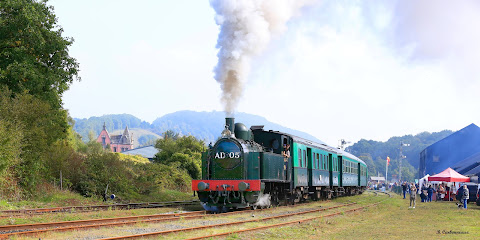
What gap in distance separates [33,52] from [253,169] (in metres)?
13.8

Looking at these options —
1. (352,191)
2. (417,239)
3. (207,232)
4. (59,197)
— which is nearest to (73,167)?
(59,197)

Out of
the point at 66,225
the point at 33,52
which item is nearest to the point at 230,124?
the point at 66,225

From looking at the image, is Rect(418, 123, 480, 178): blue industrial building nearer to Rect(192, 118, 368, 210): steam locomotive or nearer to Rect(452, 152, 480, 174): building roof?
Rect(452, 152, 480, 174): building roof

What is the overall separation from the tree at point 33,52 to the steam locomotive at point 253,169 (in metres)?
10.1

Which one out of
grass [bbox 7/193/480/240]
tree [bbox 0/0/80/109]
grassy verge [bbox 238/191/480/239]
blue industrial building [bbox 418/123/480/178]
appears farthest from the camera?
blue industrial building [bbox 418/123/480/178]

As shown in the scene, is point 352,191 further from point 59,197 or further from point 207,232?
point 207,232

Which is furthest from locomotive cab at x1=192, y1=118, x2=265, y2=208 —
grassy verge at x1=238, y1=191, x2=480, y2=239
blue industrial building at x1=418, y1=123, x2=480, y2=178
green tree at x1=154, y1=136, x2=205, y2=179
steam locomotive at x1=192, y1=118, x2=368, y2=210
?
blue industrial building at x1=418, y1=123, x2=480, y2=178

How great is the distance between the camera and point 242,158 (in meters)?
20.2

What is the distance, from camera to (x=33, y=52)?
25.9 m

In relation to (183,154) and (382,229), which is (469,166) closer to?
(183,154)

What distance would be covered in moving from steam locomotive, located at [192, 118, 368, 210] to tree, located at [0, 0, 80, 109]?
33.1ft

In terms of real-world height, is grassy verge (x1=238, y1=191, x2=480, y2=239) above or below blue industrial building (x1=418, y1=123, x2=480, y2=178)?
below

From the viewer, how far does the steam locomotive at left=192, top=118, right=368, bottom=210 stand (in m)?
20.2

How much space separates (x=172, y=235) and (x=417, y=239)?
6.73m
